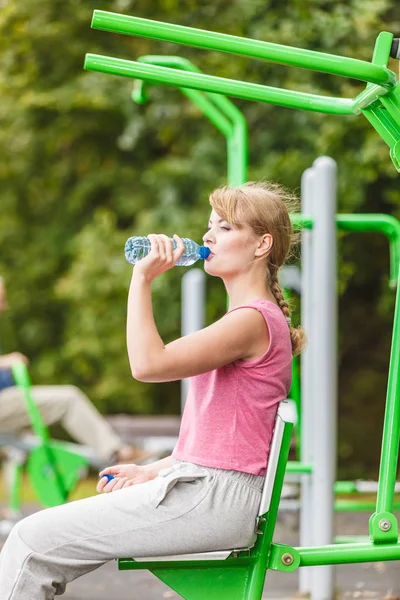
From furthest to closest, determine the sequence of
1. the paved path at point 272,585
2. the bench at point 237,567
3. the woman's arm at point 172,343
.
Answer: the paved path at point 272,585
the bench at point 237,567
the woman's arm at point 172,343

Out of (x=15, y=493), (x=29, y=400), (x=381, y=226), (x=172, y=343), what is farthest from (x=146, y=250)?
(x=15, y=493)

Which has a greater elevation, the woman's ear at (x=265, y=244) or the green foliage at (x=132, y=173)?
the green foliage at (x=132, y=173)

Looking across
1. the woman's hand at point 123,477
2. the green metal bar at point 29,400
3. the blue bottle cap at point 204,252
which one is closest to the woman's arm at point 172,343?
the blue bottle cap at point 204,252

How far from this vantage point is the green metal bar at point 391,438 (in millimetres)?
2469

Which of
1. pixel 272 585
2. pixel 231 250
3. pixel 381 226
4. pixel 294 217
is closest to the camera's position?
pixel 231 250

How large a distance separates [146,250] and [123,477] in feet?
1.80

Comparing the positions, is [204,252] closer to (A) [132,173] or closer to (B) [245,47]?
(B) [245,47]

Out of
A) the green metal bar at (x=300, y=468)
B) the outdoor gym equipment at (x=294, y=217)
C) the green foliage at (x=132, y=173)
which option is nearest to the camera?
the green metal bar at (x=300, y=468)

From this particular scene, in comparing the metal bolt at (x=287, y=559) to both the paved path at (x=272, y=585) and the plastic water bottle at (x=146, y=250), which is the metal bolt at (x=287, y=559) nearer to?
the plastic water bottle at (x=146, y=250)

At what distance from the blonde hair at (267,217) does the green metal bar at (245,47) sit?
1.12 feet

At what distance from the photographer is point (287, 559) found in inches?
92.1

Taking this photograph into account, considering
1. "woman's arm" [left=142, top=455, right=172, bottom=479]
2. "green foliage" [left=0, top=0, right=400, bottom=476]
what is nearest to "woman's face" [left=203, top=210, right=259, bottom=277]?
"woman's arm" [left=142, top=455, right=172, bottom=479]

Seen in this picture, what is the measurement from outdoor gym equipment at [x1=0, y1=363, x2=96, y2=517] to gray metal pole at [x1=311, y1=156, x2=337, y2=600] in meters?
2.75

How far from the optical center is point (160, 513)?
2.22m
